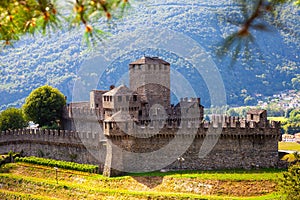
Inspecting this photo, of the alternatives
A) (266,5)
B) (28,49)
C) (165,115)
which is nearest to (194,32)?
(28,49)

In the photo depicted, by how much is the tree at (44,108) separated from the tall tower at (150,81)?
11.7 metres

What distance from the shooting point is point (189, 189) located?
38.2 m

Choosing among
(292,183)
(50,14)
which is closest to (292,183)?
(292,183)

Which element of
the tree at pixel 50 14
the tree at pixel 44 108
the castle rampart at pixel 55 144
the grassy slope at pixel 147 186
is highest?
the tree at pixel 50 14

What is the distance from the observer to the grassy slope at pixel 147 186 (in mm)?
37188

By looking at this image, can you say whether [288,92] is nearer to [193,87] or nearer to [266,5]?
[193,87]

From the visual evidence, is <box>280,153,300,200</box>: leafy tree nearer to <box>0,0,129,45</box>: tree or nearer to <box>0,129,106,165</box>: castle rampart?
<box>0,129,106,165</box>: castle rampart

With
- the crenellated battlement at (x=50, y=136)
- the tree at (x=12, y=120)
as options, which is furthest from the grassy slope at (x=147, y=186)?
the tree at (x=12, y=120)

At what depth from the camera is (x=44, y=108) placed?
58.2 metres

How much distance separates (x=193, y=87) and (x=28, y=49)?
242 feet

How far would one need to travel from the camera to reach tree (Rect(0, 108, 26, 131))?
6022 cm

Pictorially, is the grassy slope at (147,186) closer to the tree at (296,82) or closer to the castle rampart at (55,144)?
the castle rampart at (55,144)

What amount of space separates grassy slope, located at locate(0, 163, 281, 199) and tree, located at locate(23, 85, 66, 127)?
13422mm

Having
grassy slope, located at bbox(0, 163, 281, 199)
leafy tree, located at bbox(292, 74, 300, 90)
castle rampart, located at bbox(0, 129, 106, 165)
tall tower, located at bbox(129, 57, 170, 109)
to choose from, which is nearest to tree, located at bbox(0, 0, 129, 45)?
grassy slope, located at bbox(0, 163, 281, 199)
